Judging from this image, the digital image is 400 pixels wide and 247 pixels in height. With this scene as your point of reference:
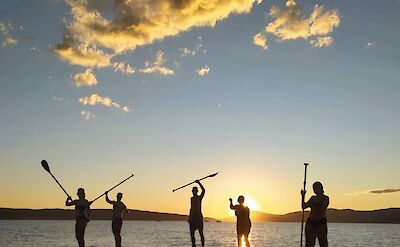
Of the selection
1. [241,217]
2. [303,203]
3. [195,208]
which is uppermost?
[303,203]

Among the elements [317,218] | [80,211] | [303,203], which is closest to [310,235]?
[317,218]

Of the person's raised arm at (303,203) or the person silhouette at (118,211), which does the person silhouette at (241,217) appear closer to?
the person silhouette at (118,211)

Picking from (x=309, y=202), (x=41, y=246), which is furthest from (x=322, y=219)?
(x=41, y=246)

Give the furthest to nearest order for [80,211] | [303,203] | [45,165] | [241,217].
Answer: [241,217] < [45,165] < [80,211] < [303,203]

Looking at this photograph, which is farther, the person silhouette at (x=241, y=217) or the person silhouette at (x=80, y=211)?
the person silhouette at (x=241, y=217)

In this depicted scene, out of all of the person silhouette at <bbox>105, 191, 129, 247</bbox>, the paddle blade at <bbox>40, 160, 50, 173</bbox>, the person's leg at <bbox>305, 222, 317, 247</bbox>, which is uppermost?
the paddle blade at <bbox>40, 160, 50, 173</bbox>

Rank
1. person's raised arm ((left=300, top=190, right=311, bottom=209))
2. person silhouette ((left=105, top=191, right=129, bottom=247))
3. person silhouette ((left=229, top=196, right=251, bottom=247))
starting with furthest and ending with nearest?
person silhouette ((left=105, top=191, right=129, bottom=247)), person silhouette ((left=229, top=196, right=251, bottom=247)), person's raised arm ((left=300, top=190, right=311, bottom=209))

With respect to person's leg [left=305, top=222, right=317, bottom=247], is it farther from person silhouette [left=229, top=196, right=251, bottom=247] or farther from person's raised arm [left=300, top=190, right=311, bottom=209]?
person silhouette [left=229, top=196, right=251, bottom=247]

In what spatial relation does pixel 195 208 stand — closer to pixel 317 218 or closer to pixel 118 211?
pixel 118 211

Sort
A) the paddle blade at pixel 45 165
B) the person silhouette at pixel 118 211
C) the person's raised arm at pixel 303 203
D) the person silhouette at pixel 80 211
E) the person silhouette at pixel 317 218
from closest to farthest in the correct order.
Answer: the person silhouette at pixel 317 218 → the person's raised arm at pixel 303 203 → the person silhouette at pixel 80 211 → the paddle blade at pixel 45 165 → the person silhouette at pixel 118 211

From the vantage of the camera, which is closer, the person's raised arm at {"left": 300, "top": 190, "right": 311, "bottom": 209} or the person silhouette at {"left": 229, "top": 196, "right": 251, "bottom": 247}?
the person's raised arm at {"left": 300, "top": 190, "right": 311, "bottom": 209}

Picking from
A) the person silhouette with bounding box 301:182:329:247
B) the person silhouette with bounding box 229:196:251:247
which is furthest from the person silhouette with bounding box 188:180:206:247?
the person silhouette with bounding box 301:182:329:247

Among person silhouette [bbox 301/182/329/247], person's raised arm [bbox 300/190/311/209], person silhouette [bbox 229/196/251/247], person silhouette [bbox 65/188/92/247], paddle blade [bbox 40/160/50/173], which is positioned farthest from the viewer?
person silhouette [bbox 229/196/251/247]

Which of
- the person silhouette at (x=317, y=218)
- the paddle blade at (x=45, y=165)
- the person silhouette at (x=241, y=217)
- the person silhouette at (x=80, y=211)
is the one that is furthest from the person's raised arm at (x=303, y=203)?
the paddle blade at (x=45, y=165)
